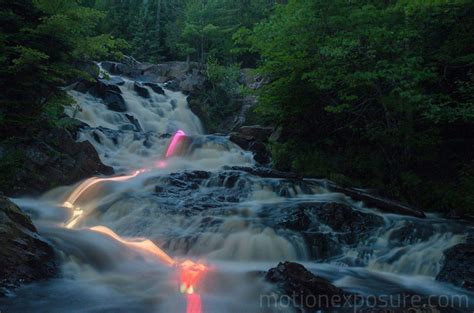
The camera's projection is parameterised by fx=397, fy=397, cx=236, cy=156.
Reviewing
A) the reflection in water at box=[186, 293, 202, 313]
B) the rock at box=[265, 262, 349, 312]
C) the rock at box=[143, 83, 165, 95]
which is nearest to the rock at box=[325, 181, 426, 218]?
the rock at box=[265, 262, 349, 312]

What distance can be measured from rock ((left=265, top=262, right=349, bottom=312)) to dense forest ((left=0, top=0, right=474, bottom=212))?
528 cm

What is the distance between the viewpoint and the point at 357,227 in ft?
27.1

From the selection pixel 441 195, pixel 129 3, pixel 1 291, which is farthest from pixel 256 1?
pixel 1 291

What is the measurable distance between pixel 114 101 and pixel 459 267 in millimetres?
17065

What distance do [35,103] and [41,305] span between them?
24.3 ft

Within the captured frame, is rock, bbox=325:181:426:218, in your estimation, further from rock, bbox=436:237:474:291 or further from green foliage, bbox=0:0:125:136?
green foliage, bbox=0:0:125:136

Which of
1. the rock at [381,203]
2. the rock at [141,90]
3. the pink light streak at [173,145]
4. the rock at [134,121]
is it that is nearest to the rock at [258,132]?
the pink light streak at [173,145]

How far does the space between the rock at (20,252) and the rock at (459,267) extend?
6.02m

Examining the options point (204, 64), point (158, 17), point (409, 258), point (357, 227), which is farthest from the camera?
point (158, 17)

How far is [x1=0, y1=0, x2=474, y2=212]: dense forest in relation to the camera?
9.31m

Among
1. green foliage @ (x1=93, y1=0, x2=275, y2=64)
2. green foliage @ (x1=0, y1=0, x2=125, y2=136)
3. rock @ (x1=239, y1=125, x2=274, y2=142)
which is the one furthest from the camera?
green foliage @ (x1=93, y1=0, x2=275, y2=64)

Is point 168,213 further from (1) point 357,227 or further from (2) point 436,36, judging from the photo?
(2) point 436,36

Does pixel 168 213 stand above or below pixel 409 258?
above

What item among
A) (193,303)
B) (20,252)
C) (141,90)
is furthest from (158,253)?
(141,90)
